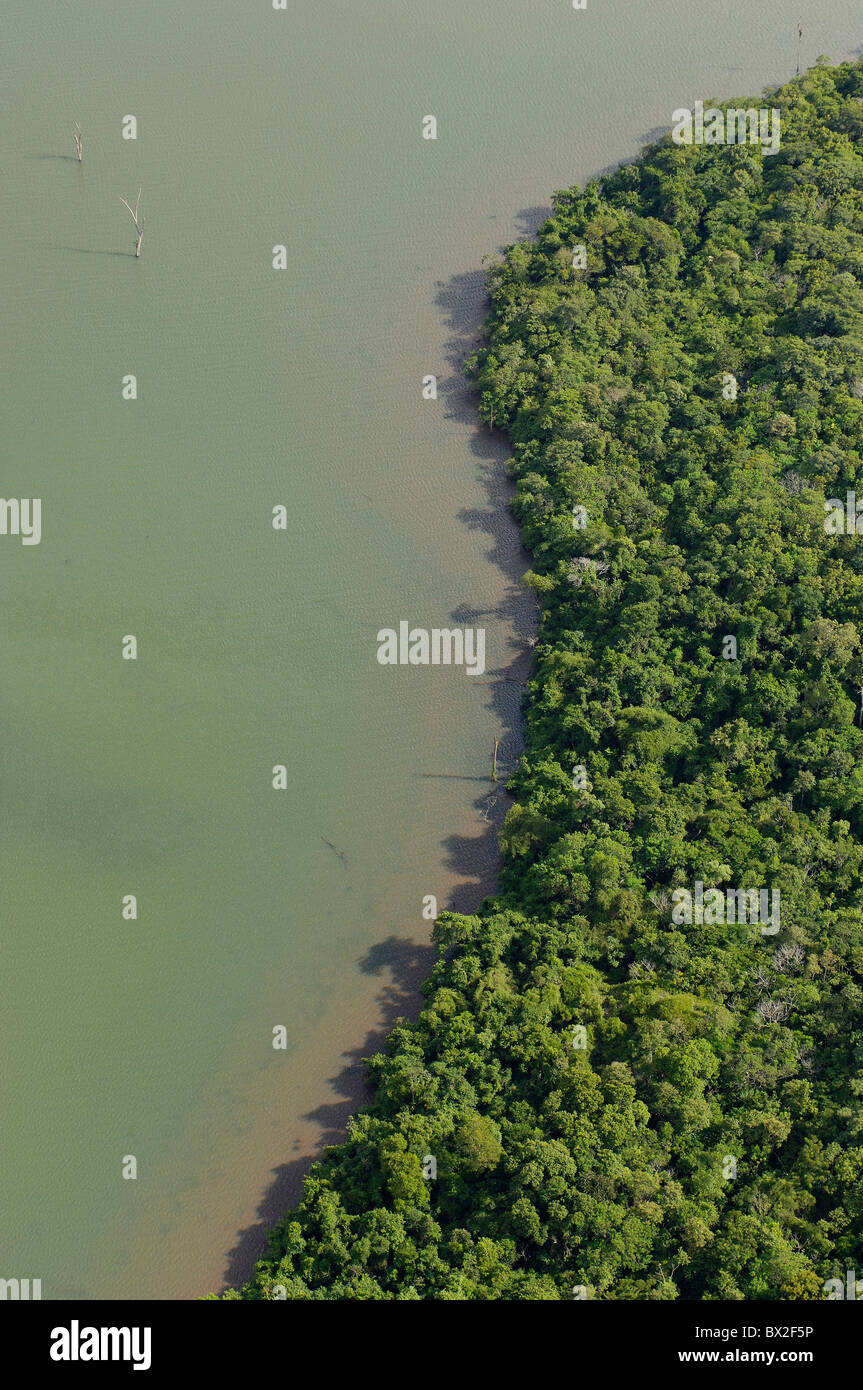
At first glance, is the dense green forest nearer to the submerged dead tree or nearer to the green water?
the green water

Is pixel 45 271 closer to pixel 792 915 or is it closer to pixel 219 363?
pixel 219 363


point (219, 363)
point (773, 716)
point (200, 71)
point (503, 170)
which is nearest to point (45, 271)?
point (219, 363)
